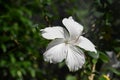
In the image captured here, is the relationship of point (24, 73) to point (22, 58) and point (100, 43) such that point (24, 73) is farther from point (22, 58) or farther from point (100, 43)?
point (100, 43)

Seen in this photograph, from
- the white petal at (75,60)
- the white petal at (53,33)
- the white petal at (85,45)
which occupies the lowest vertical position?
the white petal at (75,60)

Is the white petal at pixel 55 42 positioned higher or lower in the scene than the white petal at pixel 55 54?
higher

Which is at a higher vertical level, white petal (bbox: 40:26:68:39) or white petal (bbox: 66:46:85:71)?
white petal (bbox: 40:26:68:39)

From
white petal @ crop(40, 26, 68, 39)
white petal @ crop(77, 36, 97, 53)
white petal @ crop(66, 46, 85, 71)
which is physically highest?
white petal @ crop(40, 26, 68, 39)

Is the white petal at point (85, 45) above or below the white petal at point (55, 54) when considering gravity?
above

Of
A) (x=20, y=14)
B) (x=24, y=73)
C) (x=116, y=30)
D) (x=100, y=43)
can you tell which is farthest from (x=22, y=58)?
(x=100, y=43)

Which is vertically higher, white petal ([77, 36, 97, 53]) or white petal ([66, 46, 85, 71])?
white petal ([77, 36, 97, 53])
